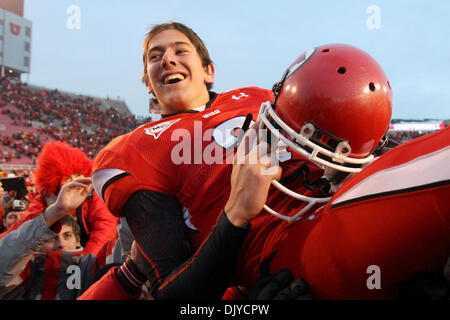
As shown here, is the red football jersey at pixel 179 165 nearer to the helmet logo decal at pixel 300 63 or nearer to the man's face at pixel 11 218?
the helmet logo decal at pixel 300 63

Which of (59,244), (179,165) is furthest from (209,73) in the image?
(59,244)

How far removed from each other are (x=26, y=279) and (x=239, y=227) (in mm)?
1746

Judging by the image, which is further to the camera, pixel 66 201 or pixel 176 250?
pixel 66 201

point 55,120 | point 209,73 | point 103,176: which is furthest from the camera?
point 55,120

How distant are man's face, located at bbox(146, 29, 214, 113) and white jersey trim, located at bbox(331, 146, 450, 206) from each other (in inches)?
42.3

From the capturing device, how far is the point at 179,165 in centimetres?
142

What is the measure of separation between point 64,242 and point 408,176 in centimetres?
250

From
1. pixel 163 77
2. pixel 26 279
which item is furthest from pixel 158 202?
pixel 26 279

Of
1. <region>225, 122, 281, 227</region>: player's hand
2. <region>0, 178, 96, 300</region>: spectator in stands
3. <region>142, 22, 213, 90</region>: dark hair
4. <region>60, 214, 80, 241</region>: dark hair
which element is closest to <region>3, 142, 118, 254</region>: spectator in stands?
<region>60, 214, 80, 241</region>: dark hair

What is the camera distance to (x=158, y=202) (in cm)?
134

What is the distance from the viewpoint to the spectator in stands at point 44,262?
1.93 m

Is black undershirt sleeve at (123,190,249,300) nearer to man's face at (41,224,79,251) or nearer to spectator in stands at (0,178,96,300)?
spectator in stands at (0,178,96,300)

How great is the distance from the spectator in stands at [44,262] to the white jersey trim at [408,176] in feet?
5.85

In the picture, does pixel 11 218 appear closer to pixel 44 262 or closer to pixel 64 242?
pixel 64 242
